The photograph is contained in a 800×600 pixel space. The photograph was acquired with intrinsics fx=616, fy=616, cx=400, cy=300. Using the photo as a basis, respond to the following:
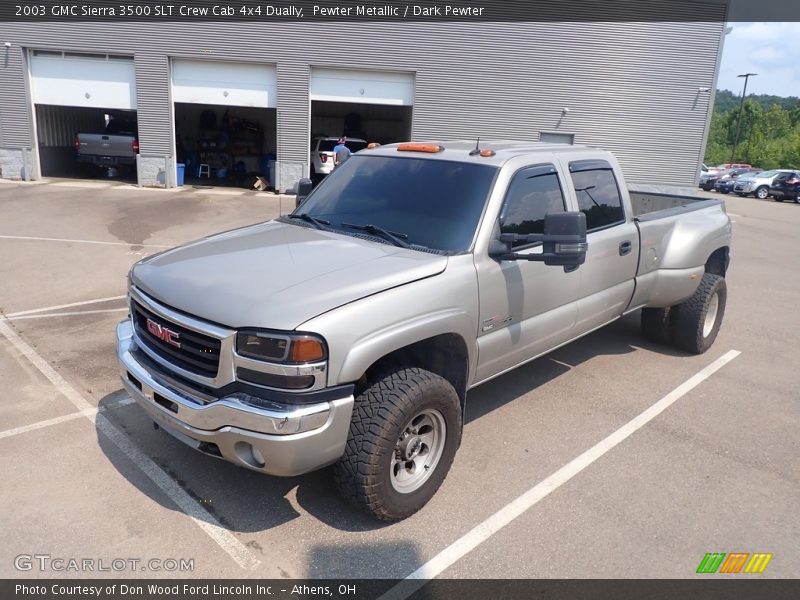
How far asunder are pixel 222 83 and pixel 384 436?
18.1 metres

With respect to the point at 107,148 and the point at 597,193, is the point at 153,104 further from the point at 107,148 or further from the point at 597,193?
the point at 597,193

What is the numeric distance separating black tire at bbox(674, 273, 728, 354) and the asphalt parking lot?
0.49 ft

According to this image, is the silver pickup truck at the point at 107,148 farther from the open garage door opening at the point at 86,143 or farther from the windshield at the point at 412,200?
the windshield at the point at 412,200

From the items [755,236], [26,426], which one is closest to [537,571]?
[26,426]

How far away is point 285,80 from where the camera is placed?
61.4ft

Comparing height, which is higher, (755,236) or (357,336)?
(357,336)

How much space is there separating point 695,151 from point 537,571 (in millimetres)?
20265

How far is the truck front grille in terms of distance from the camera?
3.07 meters

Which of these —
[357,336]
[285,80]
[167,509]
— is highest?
[285,80]

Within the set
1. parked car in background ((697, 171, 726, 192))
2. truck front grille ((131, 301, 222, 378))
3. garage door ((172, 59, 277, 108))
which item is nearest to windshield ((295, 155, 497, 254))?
truck front grille ((131, 301, 222, 378))

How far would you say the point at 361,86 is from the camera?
63.0 ft

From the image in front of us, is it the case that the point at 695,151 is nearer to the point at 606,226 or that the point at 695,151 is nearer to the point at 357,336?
the point at 606,226

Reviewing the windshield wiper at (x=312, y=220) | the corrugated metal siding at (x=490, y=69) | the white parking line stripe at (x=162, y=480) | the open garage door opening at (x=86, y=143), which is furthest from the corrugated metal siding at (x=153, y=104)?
the windshield wiper at (x=312, y=220)

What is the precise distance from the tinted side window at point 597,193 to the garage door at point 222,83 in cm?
1578
